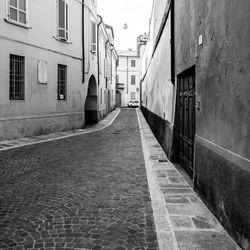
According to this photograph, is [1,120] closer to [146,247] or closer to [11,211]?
[11,211]

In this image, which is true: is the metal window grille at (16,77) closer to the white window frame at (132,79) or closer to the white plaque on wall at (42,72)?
the white plaque on wall at (42,72)

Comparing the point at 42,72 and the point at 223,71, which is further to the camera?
the point at 42,72

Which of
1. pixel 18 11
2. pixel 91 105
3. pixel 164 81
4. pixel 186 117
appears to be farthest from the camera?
pixel 91 105

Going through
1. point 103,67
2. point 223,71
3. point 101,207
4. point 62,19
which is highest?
point 62,19

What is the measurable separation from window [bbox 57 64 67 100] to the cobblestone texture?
7.00 m

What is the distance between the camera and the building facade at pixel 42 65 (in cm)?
1182

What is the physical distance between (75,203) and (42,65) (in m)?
10.1

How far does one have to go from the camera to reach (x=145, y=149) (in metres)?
10.2

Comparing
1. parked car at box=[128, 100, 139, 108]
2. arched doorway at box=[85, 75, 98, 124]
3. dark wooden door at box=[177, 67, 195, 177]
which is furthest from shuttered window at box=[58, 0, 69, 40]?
parked car at box=[128, 100, 139, 108]

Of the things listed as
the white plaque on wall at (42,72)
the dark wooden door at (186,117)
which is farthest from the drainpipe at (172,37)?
the white plaque on wall at (42,72)

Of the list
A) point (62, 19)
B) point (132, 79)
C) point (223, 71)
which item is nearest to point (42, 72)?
point (62, 19)

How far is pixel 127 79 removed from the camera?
58500 millimetres

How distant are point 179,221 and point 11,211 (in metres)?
2.29

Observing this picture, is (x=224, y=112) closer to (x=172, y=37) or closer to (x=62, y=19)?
(x=172, y=37)
